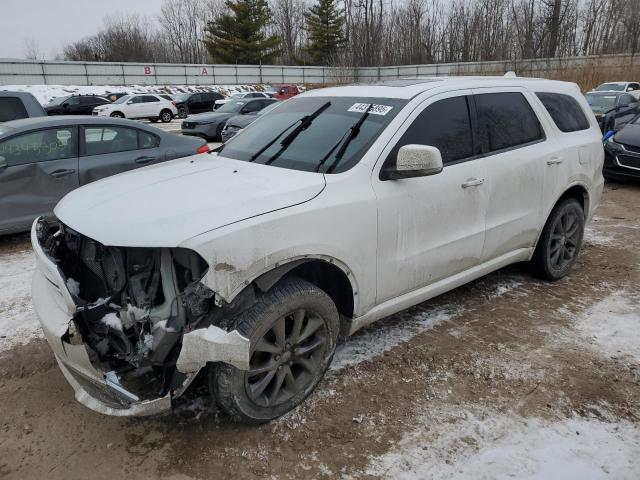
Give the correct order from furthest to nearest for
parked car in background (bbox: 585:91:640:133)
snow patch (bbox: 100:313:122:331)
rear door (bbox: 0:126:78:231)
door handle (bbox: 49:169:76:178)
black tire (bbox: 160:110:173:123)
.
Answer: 1. black tire (bbox: 160:110:173:123)
2. parked car in background (bbox: 585:91:640:133)
3. door handle (bbox: 49:169:76:178)
4. rear door (bbox: 0:126:78:231)
5. snow patch (bbox: 100:313:122:331)

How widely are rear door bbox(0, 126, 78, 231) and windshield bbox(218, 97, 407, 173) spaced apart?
3.09 m

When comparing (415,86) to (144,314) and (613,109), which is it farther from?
(613,109)

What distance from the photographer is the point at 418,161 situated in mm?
2893

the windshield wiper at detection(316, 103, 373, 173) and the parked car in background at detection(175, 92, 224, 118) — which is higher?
the windshield wiper at detection(316, 103, 373, 173)

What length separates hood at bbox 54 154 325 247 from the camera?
2.36 m

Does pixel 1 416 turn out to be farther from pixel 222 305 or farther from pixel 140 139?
pixel 140 139

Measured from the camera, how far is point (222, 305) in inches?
94.0

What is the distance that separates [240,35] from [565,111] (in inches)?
2221

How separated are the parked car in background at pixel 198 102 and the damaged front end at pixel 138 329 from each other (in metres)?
26.2

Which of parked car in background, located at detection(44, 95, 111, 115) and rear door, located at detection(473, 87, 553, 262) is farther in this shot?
parked car in background, located at detection(44, 95, 111, 115)

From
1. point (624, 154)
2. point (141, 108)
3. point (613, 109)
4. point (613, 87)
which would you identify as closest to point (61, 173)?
point (624, 154)

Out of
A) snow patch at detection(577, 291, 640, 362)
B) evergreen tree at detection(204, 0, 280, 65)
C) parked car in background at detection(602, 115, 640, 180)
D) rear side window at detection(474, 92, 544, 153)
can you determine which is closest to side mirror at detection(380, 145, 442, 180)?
rear side window at detection(474, 92, 544, 153)

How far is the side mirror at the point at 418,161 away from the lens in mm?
2877

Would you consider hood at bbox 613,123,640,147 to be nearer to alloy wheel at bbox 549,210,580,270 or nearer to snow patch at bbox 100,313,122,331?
alloy wheel at bbox 549,210,580,270
